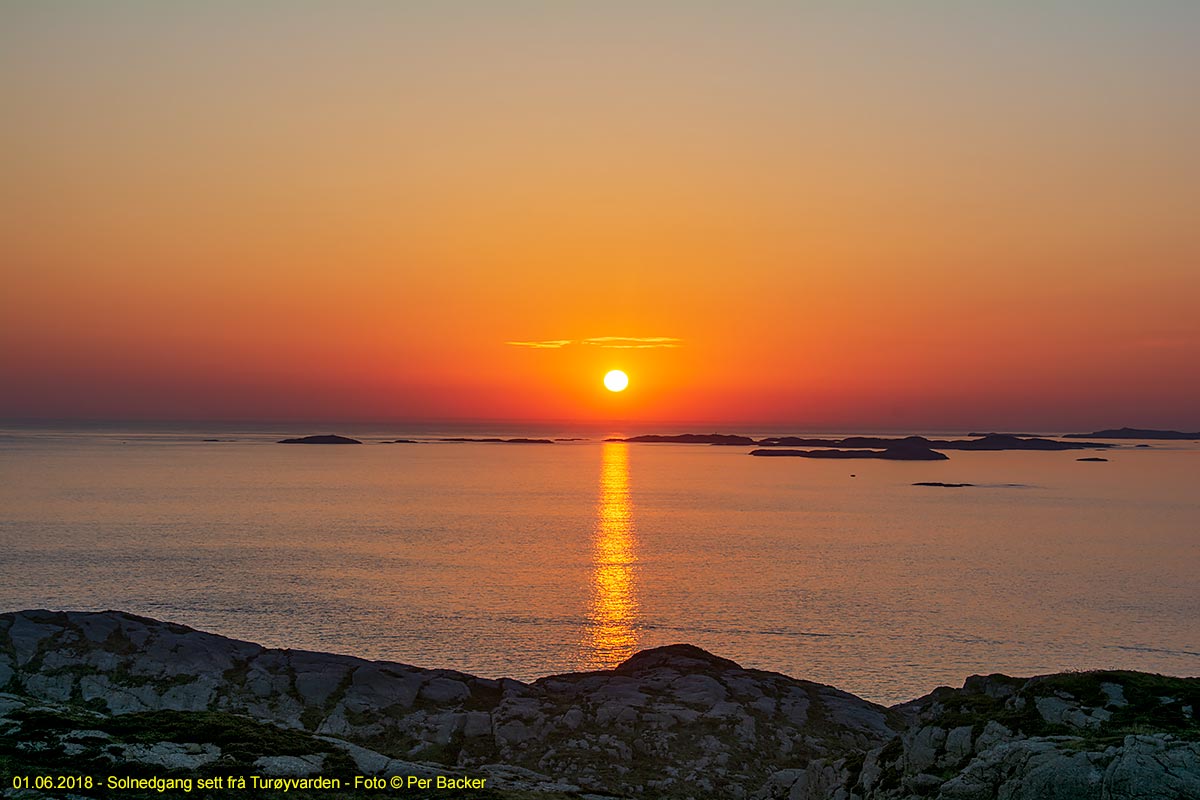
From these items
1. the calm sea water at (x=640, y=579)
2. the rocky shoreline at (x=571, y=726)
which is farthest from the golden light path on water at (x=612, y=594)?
the rocky shoreline at (x=571, y=726)

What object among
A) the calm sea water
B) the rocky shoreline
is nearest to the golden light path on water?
the calm sea water

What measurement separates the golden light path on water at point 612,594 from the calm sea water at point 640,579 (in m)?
0.34

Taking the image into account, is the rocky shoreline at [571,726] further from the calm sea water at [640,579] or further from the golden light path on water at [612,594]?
the golden light path on water at [612,594]

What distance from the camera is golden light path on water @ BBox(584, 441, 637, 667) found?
53.9 meters

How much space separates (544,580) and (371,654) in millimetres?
27250

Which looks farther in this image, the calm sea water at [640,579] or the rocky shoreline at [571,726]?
the calm sea water at [640,579]

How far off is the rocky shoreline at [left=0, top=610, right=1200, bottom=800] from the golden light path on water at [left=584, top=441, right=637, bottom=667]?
41.4ft

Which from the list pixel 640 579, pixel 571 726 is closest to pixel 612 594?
pixel 640 579

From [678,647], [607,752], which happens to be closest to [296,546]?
[678,647]

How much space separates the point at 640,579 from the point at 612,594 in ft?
27.0

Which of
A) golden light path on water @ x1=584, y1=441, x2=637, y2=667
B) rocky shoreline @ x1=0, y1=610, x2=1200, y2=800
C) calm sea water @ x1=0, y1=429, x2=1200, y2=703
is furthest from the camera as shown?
golden light path on water @ x1=584, y1=441, x2=637, y2=667

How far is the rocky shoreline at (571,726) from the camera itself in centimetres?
2094

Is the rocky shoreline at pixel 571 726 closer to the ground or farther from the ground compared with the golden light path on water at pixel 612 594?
farther from the ground

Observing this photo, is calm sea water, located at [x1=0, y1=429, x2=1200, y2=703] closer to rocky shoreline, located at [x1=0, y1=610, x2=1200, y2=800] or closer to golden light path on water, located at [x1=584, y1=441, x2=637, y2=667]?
golden light path on water, located at [x1=584, y1=441, x2=637, y2=667]
